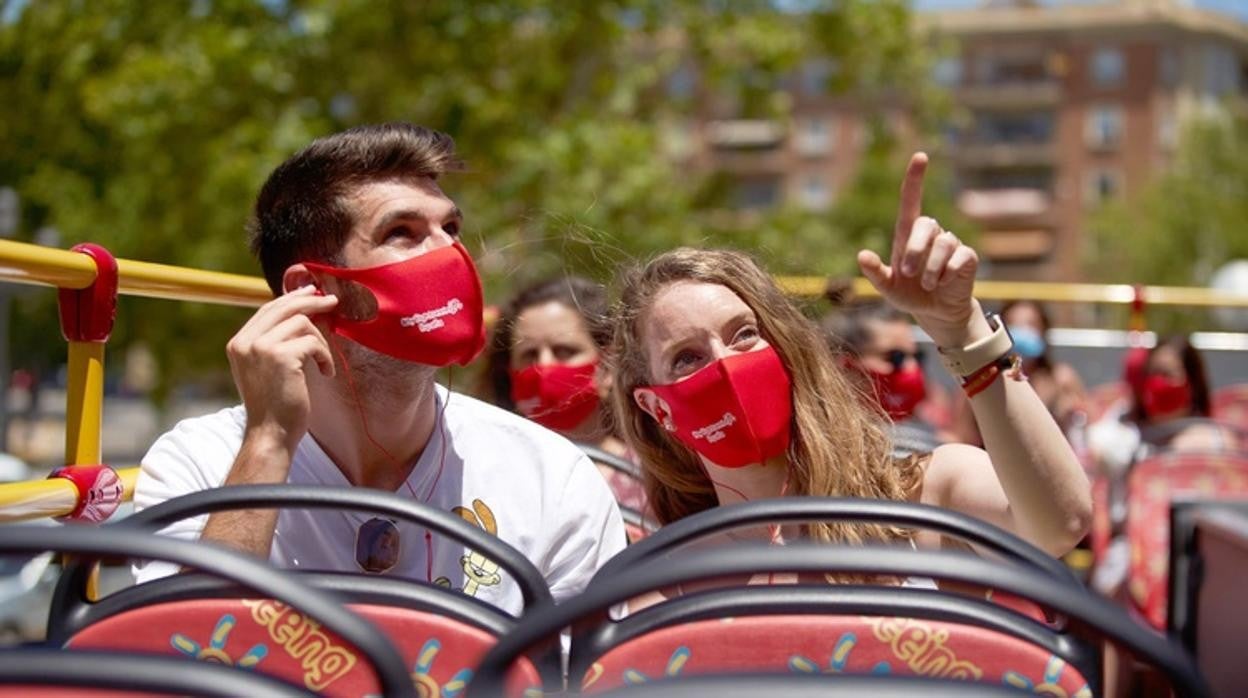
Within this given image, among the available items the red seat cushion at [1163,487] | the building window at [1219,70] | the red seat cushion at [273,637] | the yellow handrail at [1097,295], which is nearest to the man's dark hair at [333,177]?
the red seat cushion at [273,637]

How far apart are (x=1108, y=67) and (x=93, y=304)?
A: 6702 cm

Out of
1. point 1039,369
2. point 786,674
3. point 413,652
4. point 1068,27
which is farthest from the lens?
point 1068,27

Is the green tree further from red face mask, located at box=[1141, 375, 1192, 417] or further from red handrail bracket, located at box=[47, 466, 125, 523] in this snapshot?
red handrail bracket, located at box=[47, 466, 125, 523]

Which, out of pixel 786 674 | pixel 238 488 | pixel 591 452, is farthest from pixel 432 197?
pixel 786 674

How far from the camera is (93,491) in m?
2.41

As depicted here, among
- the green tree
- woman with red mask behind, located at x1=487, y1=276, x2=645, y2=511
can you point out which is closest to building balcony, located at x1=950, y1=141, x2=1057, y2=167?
the green tree

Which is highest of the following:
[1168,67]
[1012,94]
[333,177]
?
[333,177]

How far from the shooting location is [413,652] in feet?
5.18

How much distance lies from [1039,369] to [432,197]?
14.0ft

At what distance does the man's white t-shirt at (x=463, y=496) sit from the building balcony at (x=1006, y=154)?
67.0 m

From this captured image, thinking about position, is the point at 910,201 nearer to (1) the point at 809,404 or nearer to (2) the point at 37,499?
(1) the point at 809,404

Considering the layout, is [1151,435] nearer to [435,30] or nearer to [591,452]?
[591,452]

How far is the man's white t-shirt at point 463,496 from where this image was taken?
2.33 metres

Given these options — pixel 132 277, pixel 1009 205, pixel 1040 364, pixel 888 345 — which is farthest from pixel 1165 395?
pixel 1009 205
